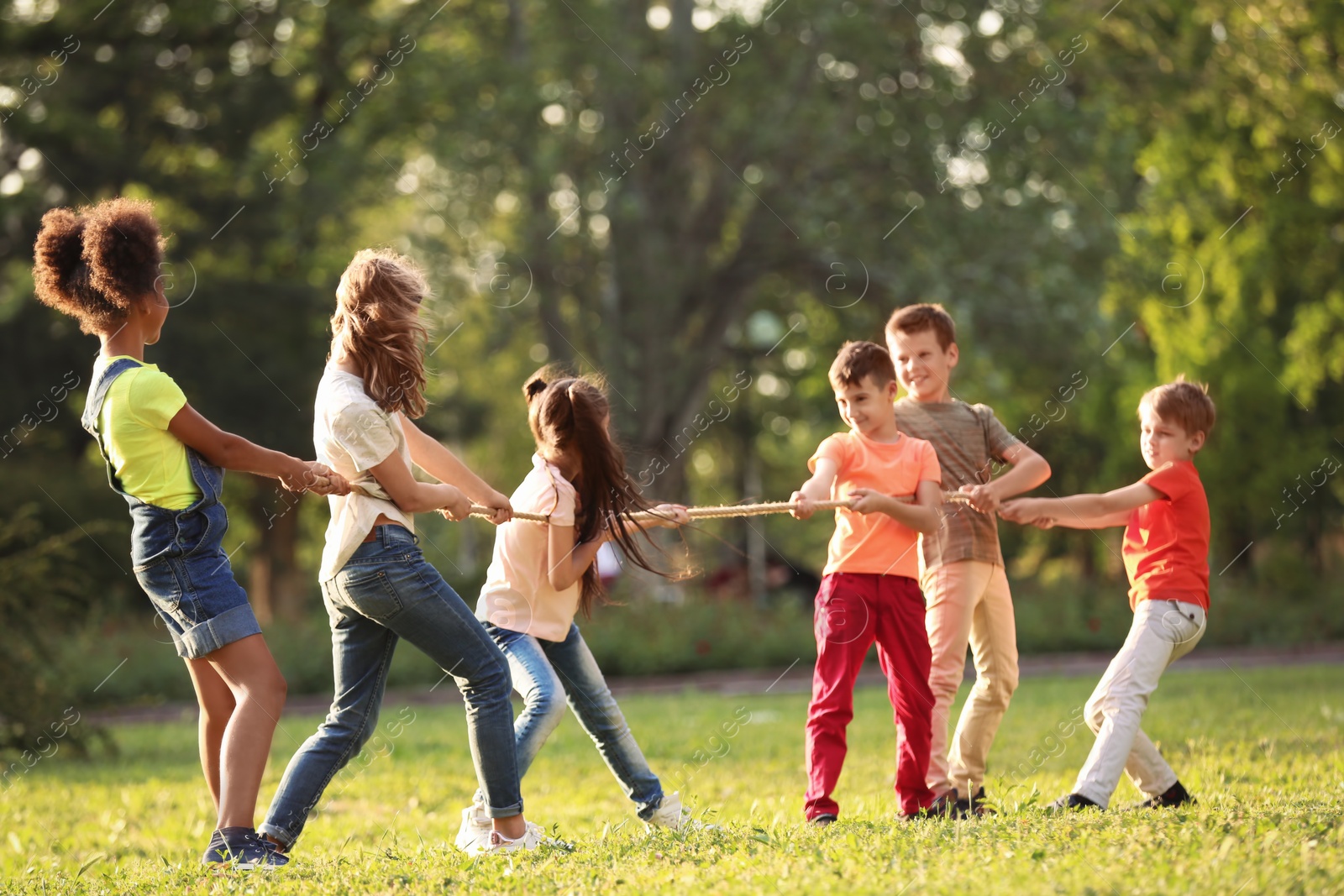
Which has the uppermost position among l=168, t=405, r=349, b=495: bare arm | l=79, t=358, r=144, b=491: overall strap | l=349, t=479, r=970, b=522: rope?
l=79, t=358, r=144, b=491: overall strap

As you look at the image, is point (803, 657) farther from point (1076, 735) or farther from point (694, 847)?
point (694, 847)

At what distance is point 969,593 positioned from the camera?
16.4 ft

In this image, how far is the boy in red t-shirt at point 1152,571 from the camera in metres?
4.61

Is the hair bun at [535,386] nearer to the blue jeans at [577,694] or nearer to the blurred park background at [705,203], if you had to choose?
the blue jeans at [577,694]

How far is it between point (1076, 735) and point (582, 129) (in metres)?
12.9

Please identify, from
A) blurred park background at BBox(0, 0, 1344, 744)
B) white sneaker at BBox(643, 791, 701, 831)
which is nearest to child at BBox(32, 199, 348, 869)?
white sneaker at BBox(643, 791, 701, 831)

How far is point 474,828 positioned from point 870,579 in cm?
162

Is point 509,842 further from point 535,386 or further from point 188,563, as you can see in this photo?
point 535,386

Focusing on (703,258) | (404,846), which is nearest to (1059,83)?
(703,258)

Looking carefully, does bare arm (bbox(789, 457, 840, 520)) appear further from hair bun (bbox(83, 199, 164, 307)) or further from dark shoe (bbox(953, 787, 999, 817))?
hair bun (bbox(83, 199, 164, 307))

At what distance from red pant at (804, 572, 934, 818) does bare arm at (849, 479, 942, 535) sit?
0.71 feet

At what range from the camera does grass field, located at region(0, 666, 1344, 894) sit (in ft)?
11.6

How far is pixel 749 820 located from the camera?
499cm

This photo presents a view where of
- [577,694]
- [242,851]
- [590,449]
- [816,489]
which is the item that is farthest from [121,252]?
[816,489]
